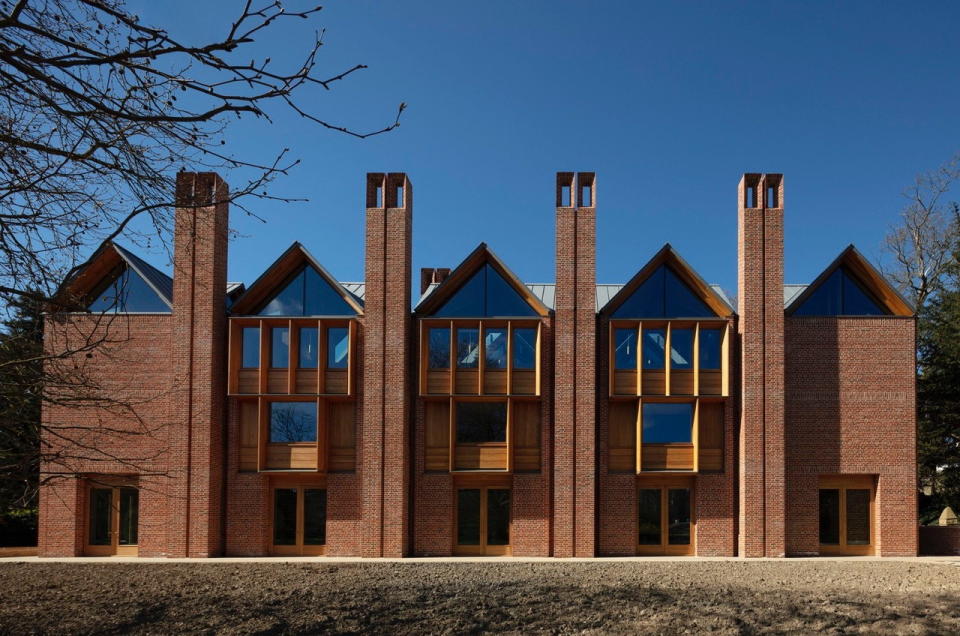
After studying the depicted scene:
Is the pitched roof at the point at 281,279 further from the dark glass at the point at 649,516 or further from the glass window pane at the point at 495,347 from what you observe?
the dark glass at the point at 649,516

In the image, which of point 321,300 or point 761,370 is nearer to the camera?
point 761,370

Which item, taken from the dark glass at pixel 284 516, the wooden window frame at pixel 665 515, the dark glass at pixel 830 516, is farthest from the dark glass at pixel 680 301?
the dark glass at pixel 284 516

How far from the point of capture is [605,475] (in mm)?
19250

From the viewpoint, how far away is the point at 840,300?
19625 mm

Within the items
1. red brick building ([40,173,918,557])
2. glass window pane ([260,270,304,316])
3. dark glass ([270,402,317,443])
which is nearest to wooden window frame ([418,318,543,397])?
red brick building ([40,173,918,557])

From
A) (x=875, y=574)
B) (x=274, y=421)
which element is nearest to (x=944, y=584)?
(x=875, y=574)

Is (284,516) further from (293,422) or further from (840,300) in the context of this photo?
(840,300)

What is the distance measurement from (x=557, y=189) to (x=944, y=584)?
13.0 meters

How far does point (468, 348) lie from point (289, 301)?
531cm

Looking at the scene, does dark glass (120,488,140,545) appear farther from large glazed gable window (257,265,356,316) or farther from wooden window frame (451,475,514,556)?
wooden window frame (451,475,514,556)

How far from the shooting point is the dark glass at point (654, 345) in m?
19.4

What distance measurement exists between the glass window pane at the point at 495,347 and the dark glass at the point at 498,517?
3542 mm

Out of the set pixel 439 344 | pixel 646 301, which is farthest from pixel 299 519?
pixel 646 301

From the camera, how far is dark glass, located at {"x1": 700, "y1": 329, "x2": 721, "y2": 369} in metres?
19.5
